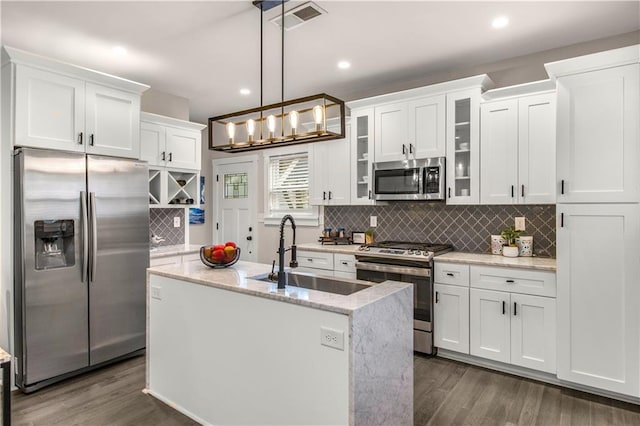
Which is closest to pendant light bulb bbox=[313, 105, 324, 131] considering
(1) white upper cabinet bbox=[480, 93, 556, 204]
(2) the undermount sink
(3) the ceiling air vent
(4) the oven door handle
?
(3) the ceiling air vent

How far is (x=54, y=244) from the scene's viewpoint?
123 inches

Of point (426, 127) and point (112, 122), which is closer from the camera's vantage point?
point (112, 122)

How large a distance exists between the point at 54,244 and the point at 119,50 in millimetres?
1778

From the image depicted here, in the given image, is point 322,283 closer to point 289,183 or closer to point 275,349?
point 275,349

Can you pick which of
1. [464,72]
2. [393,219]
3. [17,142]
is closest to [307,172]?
[393,219]

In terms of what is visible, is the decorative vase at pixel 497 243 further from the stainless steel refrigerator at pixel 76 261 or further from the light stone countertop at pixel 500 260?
the stainless steel refrigerator at pixel 76 261

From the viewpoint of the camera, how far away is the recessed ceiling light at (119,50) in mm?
3464

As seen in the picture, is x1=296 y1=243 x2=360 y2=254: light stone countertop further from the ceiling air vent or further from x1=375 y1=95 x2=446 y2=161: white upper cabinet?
the ceiling air vent

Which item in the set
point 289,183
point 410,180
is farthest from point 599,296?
point 289,183

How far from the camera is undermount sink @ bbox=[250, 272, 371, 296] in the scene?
240 centimetres

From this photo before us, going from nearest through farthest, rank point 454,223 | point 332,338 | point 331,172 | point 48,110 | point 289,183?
point 332,338, point 48,110, point 454,223, point 331,172, point 289,183

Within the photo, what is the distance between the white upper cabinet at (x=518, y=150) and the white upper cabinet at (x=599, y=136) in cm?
47

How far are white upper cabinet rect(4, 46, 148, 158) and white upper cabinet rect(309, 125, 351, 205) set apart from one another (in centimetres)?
202

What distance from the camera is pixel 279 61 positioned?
3795 millimetres
